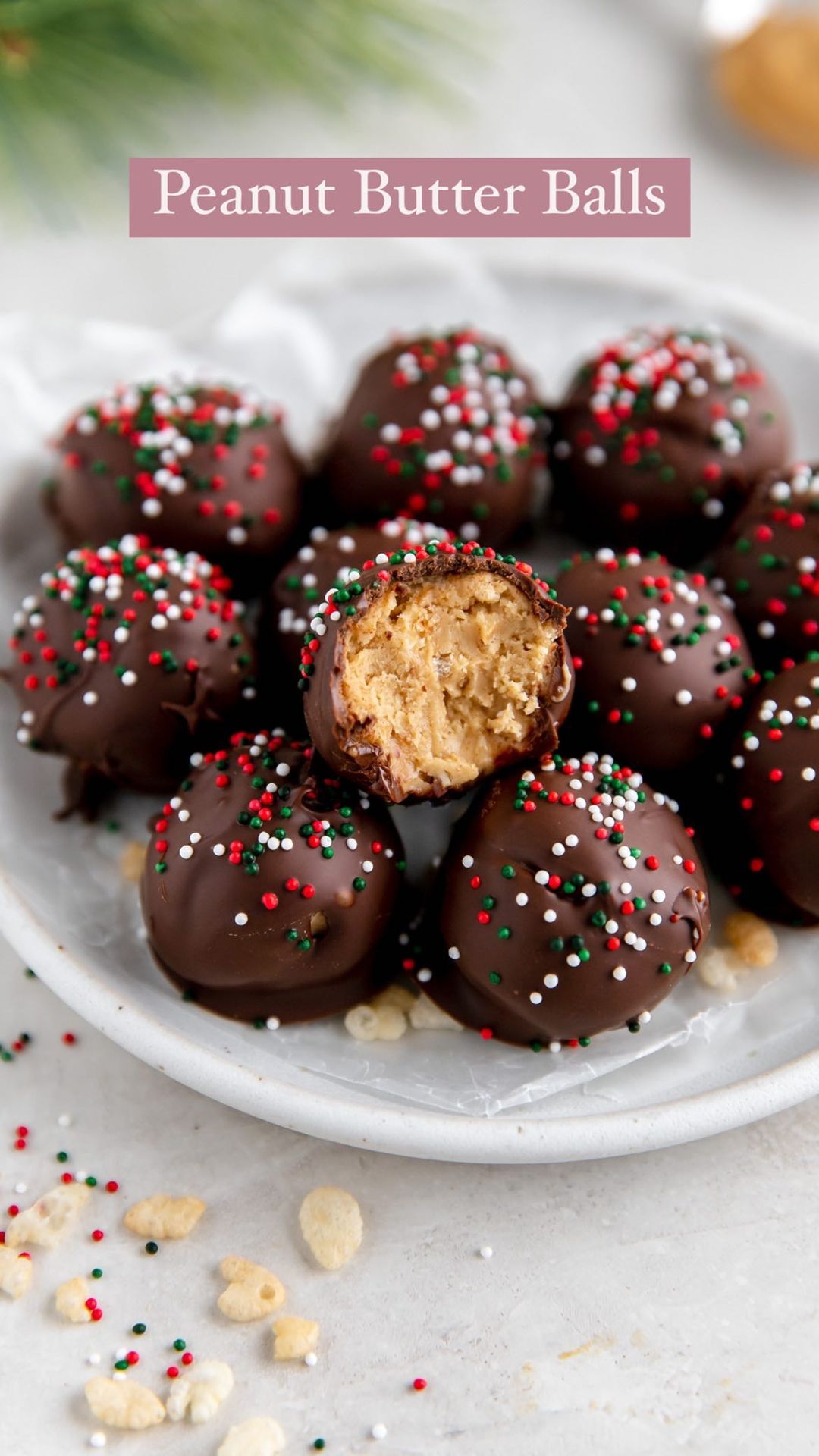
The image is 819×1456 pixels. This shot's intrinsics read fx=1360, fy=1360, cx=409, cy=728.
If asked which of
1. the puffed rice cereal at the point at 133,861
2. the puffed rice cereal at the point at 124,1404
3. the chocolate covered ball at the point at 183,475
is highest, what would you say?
the chocolate covered ball at the point at 183,475

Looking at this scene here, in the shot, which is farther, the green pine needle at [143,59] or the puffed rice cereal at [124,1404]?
the green pine needle at [143,59]

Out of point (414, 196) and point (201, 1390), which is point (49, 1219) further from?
point (414, 196)

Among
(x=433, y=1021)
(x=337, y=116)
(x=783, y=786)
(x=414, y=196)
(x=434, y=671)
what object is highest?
(x=337, y=116)

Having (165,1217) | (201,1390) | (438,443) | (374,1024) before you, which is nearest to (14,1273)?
(165,1217)

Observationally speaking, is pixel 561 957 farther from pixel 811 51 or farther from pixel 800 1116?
pixel 811 51

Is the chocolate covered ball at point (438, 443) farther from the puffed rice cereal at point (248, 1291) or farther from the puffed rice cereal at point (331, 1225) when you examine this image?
the puffed rice cereal at point (248, 1291)

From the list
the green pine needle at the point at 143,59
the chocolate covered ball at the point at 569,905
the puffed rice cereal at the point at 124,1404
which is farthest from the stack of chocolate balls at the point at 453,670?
the green pine needle at the point at 143,59

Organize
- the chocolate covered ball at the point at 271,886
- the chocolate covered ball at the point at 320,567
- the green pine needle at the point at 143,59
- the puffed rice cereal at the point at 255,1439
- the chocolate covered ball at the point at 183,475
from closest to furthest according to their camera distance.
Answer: the puffed rice cereal at the point at 255,1439 → the chocolate covered ball at the point at 271,886 → the chocolate covered ball at the point at 320,567 → the chocolate covered ball at the point at 183,475 → the green pine needle at the point at 143,59
